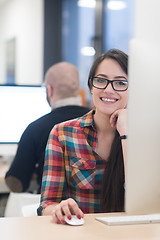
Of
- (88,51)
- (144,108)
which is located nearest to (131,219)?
(144,108)

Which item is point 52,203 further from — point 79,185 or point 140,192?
point 140,192

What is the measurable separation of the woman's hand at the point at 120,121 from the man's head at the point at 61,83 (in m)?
0.91

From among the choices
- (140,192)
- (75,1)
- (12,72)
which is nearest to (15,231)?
(140,192)

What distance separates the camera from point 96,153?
1625mm

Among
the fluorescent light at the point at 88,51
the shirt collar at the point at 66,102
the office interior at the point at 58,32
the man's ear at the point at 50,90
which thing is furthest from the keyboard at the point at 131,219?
the fluorescent light at the point at 88,51

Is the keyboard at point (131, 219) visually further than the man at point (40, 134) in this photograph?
No

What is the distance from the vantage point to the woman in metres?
1.58

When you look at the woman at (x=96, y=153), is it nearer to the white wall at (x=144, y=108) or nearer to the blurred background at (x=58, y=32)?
the white wall at (x=144, y=108)

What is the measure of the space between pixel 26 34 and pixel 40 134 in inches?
151

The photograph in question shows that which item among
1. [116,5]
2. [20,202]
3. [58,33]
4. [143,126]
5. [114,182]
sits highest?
[116,5]

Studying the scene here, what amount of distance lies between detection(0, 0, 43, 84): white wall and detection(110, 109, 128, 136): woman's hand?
397cm

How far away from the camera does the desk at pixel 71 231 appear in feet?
3.43

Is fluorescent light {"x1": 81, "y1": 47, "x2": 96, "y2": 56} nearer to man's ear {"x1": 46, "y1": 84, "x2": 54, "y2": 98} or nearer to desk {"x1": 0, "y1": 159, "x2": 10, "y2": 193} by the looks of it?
desk {"x1": 0, "y1": 159, "x2": 10, "y2": 193}

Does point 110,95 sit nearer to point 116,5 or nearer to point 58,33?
point 116,5
